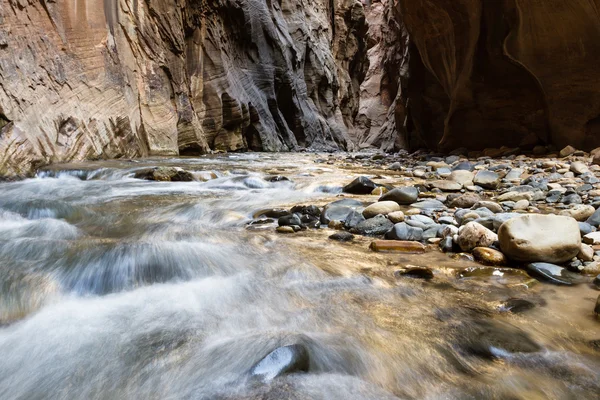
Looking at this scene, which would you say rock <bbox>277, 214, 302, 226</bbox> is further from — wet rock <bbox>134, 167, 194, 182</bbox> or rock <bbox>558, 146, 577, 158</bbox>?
rock <bbox>558, 146, 577, 158</bbox>

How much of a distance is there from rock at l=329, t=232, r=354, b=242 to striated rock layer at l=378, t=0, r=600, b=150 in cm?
658

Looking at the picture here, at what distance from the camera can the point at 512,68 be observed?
8.84 m

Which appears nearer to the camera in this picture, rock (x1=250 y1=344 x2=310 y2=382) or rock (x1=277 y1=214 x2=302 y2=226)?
rock (x1=250 y1=344 x2=310 y2=382)

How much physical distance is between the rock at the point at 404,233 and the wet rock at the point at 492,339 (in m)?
1.19

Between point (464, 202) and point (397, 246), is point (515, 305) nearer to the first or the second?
point (397, 246)

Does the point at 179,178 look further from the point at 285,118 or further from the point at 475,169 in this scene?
the point at 285,118

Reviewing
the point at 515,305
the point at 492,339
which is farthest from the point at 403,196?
the point at 492,339

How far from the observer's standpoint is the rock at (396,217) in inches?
123

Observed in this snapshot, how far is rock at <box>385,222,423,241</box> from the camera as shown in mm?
2764

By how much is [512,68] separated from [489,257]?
832 centimetres

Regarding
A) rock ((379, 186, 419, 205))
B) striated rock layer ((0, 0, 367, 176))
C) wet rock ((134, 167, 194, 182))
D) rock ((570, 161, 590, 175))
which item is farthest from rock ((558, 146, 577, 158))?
striated rock layer ((0, 0, 367, 176))

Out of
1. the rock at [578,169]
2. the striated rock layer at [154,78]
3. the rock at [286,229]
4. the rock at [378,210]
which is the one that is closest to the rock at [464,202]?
the rock at [378,210]

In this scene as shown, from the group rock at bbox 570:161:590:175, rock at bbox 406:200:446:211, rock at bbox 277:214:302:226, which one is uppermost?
rock at bbox 277:214:302:226

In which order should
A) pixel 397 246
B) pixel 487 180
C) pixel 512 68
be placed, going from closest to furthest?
1. pixel 397 246
2. pixel 487 180
3. pixel 512 68
